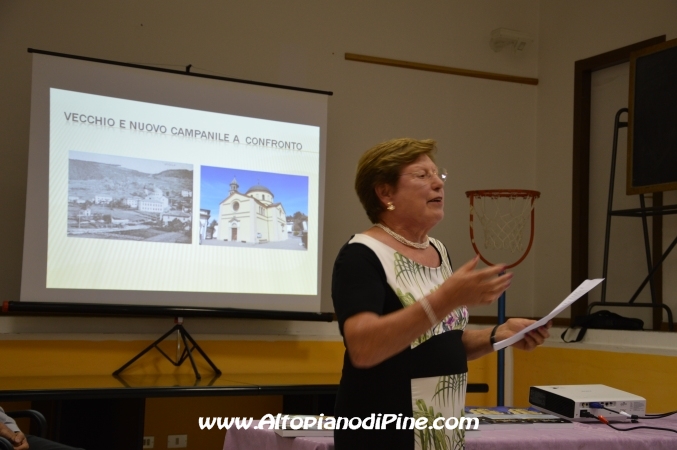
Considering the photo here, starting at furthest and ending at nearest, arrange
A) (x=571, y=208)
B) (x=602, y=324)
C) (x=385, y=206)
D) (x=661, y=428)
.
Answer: (x=571, y=208)
(x=602, y=324)
(x=661, y=428)
(x=385, y=206)

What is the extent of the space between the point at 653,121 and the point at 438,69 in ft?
5.10

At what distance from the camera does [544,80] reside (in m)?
5.20

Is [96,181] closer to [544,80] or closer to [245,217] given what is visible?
[245,217]

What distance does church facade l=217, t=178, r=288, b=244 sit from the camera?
3914 millimetres

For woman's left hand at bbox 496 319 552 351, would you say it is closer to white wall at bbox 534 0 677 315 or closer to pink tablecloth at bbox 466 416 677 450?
pink tablecloth at bbox 466 416 677 450

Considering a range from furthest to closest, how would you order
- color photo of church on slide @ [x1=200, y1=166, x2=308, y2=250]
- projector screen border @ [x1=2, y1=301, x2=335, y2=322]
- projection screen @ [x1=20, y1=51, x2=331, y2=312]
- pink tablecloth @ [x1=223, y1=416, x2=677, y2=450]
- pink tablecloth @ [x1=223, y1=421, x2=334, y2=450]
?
1. color photo of church on slide @ [x1=200, y1=166, x2=308, y2=250]
2. projection screen @ [x1=20, y1=51, x2=331, y2=312]
3. projector screen border @ [x1=2, y1=301, x2=335, y2=322]
4. pink tablecloth @ [x1=223, y1=416, x2=677, y2=450]
5. pink tablecloth @ [x1=223, y1=421, x2=334, y2=450]

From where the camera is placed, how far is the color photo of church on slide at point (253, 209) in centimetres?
388

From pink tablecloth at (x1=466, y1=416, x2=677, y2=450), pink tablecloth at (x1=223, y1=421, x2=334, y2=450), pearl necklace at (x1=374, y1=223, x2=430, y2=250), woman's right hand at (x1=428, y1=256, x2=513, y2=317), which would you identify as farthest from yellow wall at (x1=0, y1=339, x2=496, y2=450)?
woman's right hand at (x1=428, y1=256, x2=513, y2=317)

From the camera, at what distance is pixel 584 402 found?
231 cm

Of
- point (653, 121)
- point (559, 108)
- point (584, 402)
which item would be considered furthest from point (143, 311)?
point (559, 108)

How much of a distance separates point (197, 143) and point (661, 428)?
8.65 feet

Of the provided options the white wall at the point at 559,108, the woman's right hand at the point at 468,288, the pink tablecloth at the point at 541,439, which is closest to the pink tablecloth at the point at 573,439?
the pink tablecloth at the point at 541,439

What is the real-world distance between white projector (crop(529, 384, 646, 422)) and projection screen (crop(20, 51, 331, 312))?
1.84m

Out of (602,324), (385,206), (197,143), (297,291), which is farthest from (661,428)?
(197,143)
